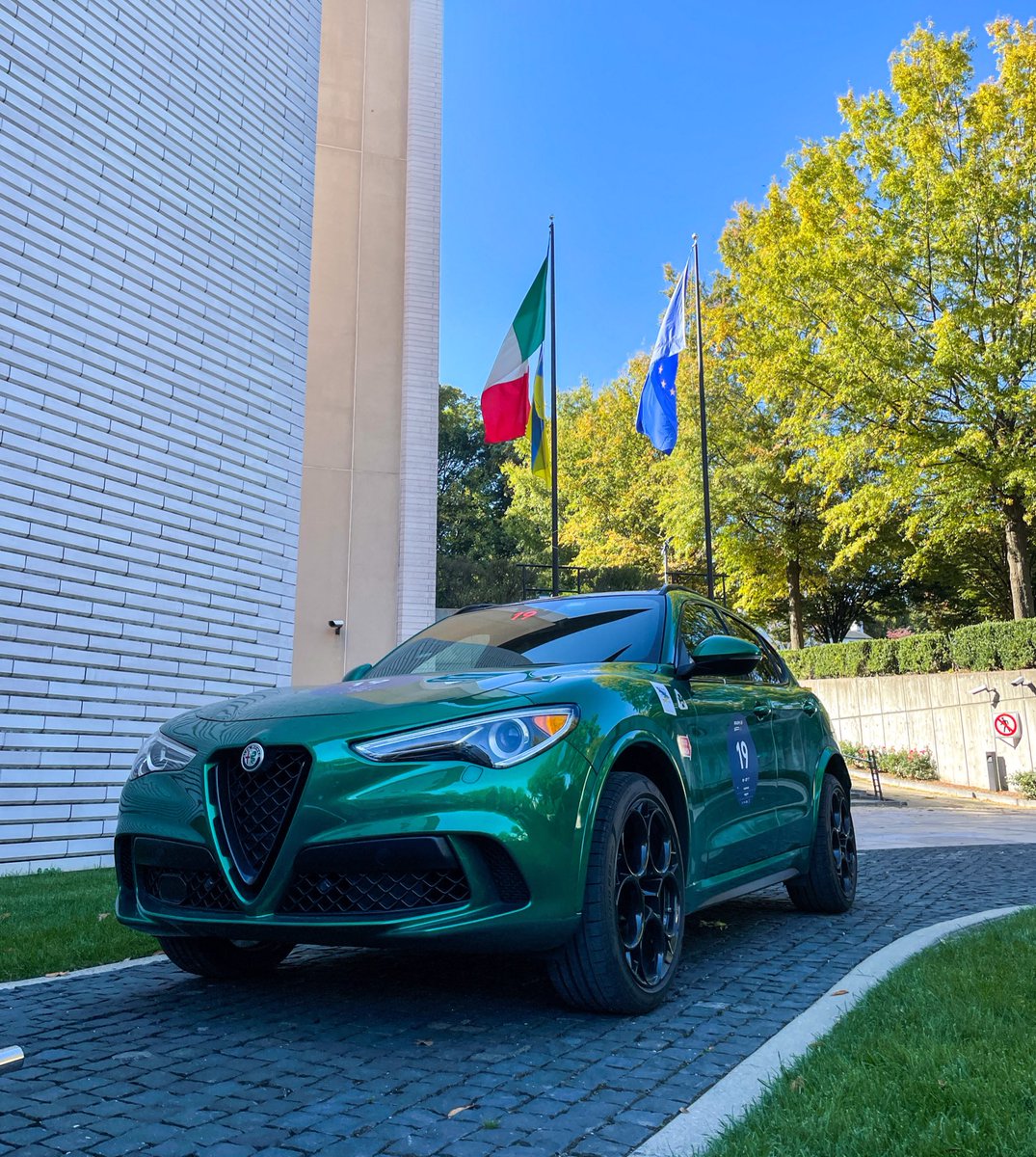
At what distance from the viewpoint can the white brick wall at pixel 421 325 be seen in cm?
1366

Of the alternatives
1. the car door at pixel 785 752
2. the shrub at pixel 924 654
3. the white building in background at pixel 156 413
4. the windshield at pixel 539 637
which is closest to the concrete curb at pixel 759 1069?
the car door at pixel 785 752

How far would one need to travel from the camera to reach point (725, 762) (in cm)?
463

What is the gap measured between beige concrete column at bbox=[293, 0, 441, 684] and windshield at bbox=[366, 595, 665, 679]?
27.0 ft

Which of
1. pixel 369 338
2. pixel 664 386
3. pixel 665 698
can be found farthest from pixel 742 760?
pixel 664 386

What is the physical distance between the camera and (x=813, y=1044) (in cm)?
310

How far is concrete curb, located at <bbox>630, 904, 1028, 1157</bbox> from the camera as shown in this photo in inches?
96.1

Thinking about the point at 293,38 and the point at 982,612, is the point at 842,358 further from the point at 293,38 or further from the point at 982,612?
the point at 982,612

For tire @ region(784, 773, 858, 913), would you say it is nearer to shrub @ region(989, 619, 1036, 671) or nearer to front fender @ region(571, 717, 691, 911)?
front fender @ region(571, 717, 691, 911)

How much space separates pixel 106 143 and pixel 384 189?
6.27 meters

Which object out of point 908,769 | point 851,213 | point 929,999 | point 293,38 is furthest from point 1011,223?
point 929,999

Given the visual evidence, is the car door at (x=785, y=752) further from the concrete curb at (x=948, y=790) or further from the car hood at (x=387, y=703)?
the concrete curb at (x=948, y=790)

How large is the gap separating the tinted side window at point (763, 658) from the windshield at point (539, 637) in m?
1.02

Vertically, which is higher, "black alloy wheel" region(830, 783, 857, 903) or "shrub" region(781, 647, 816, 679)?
"shrub" region(781, 647, 816, 679)

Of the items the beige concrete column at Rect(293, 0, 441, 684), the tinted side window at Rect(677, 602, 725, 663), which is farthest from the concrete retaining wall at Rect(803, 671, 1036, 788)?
the tinted side window at Rect(677, 602, 725, 663)
